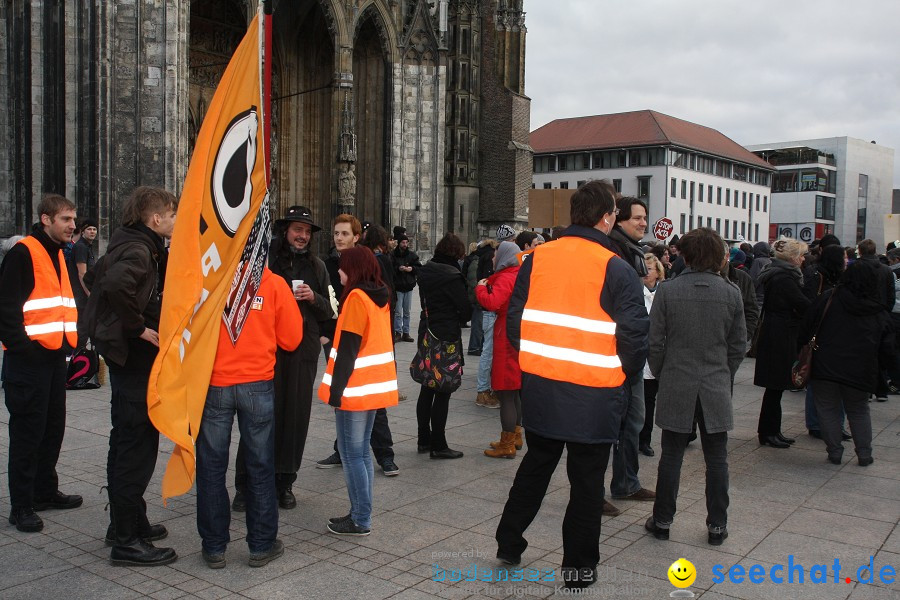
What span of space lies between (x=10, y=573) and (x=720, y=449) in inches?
160

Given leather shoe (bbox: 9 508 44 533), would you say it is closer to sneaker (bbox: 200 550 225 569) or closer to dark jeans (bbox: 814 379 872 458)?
sneaker (bbox: 200 550 225 569)

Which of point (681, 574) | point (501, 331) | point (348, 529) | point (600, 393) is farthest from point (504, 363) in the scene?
point (681, 574)

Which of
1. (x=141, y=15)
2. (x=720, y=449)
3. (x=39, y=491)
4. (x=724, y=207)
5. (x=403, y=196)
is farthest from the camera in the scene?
(x=724, y=207)

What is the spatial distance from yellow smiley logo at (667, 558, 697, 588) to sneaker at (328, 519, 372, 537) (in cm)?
181

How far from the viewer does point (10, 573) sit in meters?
4.38

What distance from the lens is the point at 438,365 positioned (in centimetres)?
692

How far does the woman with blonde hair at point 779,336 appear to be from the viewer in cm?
773

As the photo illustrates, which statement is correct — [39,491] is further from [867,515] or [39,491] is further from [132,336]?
[867,515]

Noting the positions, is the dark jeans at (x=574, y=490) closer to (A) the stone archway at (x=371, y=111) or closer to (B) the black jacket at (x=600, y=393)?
(B) the black jacket at (x=600, y=393)

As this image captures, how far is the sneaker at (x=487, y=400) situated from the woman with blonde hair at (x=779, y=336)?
2.84 metres

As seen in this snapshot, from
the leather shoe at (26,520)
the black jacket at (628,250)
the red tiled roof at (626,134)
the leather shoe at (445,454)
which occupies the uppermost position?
the red tiled roof at (626,134)

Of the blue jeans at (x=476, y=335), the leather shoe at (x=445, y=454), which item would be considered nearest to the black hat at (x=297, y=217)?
the leather shoe at (x=445, y=454)

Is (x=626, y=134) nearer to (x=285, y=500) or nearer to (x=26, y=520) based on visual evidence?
(x=285, y=500)

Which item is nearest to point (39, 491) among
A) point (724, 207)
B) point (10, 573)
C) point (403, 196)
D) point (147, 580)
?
point (10, 573)
